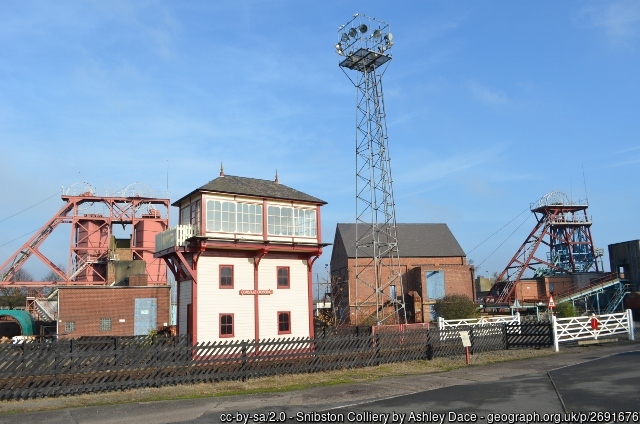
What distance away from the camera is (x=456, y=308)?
164 feet

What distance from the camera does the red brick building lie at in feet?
183

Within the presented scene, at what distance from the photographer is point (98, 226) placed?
213ft

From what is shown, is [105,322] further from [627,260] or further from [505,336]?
[627,260]

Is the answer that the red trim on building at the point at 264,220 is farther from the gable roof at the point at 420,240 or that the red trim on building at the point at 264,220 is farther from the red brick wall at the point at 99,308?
the gable roof at the point at 420,240

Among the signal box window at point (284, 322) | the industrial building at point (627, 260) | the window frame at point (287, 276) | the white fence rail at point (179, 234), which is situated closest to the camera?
the white fence rail at point (179, 234)

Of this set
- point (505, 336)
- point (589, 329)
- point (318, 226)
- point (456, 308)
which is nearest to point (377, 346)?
point (318, 226)

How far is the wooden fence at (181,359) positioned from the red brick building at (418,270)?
27895mm

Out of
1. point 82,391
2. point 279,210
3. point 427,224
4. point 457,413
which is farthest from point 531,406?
point 427,224

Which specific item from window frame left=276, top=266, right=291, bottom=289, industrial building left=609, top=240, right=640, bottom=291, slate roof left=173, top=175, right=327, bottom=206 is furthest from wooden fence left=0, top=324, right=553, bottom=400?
industrial building left=609, top=240, right=640, bottom=291

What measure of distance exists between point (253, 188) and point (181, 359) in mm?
11098

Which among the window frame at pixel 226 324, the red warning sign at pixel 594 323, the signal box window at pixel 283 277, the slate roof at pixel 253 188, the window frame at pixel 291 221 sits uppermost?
the slate roof at pixel 253 188

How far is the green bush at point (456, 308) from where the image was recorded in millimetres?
49375

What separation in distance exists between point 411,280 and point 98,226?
37144mm

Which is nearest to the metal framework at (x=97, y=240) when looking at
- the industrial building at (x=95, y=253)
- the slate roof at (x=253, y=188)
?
the industrial building at (x=95, y=253)
